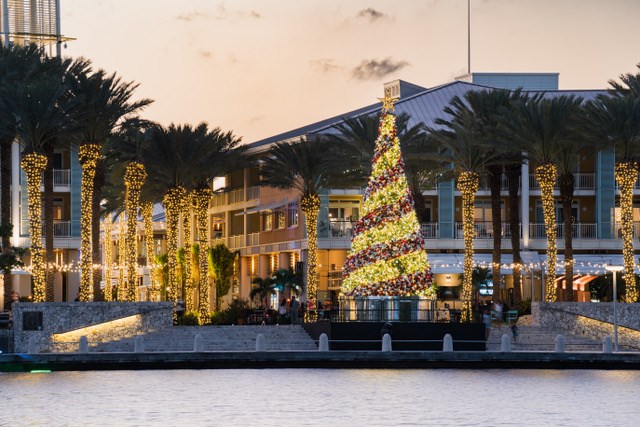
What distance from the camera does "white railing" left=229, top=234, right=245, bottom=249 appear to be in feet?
339

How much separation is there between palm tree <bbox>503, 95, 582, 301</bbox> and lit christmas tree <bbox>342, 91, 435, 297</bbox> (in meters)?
9.50

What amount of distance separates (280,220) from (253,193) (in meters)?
5.69

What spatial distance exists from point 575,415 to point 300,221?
187 ft

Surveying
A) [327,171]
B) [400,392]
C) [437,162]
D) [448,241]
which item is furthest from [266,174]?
[400,392]

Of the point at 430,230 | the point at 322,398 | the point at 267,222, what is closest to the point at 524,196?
the point at 430,230

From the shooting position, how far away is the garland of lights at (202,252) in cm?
7256

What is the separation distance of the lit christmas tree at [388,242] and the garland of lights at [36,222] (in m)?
12.9

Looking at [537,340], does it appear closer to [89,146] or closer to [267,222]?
[89,146]

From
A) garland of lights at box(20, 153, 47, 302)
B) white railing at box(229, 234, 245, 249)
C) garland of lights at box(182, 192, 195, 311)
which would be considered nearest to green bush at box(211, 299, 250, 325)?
garland of lights at box(182, 192, 195, 311)

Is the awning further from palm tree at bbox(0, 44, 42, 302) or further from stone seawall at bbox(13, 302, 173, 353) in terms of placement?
stone seawall at bbox(13, 302, 173, 353)

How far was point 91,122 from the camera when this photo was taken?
2613 inches

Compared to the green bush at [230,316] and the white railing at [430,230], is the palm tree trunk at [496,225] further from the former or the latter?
the white railing at [430,230]

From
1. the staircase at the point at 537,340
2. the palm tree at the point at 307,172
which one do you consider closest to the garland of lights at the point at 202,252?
the palm tree at the point at 307,172

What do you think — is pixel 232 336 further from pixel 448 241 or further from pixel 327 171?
pixel 448 241
